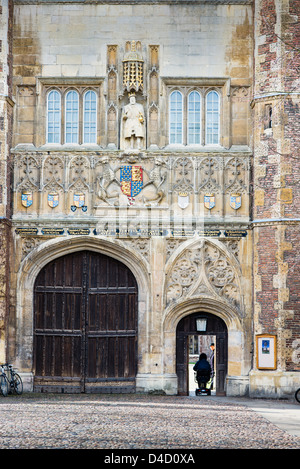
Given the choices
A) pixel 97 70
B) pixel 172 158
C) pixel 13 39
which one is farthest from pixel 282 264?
pixel 13 39

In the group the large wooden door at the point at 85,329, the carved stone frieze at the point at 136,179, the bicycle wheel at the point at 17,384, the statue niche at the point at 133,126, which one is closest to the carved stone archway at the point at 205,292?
the large wooden door at the point at 85,329

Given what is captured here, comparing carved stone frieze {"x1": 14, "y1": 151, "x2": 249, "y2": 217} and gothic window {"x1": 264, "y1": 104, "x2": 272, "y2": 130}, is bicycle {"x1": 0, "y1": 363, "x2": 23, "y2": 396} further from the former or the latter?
gothic window {"x1": 264, "y1": 104, "x2": 272, "y2": 130}

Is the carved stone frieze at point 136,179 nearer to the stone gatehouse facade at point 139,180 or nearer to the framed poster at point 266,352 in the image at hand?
the stone gatehouse facade at point 139,180

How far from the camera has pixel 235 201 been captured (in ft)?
74.6

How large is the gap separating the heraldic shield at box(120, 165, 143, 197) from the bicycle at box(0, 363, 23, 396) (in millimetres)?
5499

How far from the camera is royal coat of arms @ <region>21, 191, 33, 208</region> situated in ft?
74.6

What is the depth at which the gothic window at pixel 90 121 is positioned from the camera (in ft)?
76.2

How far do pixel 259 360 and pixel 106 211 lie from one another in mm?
5553

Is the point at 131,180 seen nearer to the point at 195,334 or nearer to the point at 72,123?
the point at 72,123

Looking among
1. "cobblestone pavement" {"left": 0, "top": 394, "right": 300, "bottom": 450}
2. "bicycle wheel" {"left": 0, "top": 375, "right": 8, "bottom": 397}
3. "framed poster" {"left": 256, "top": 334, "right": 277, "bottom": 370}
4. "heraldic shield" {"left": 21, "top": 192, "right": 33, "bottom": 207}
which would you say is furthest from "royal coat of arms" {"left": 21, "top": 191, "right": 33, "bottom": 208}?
"framed poster" {"left": 256, "top": 334, "right": 277, "bottom": 370}

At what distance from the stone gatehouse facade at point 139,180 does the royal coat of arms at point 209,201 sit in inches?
1.0
